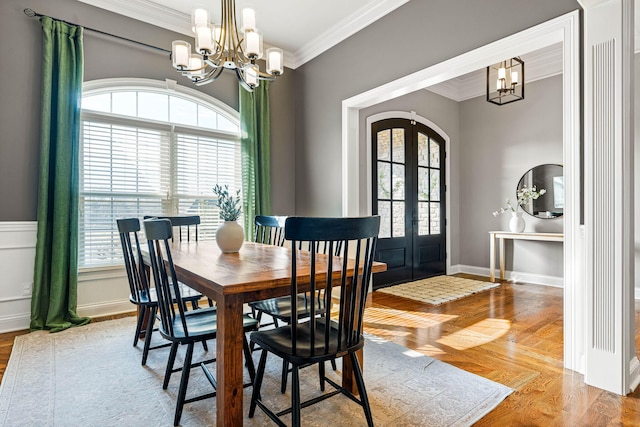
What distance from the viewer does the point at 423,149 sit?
5301 mm

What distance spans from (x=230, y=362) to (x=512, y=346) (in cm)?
219

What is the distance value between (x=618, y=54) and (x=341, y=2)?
2431mm

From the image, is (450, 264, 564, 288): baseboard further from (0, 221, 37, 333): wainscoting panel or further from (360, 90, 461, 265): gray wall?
(0, 221, 37, 333): wainscoting panel

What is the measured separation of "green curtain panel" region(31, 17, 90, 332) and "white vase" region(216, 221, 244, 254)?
1749 mm

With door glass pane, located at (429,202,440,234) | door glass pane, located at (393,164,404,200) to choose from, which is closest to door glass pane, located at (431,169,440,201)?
door glass pane, located at (429,202,440,234)

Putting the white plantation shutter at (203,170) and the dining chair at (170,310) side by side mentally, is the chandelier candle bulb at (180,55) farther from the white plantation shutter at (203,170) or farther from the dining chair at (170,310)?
the white plantation shutter at (203,170)

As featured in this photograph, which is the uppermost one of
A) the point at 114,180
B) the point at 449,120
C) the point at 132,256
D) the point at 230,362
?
the point at 449,120

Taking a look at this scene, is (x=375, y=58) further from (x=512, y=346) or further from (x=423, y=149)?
(x=512, y=346)

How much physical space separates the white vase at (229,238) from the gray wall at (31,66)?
203 centimetres

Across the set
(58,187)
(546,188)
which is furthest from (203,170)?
(546,188)

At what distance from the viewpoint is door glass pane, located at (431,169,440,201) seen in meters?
5.45

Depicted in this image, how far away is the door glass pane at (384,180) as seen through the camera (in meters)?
4.73

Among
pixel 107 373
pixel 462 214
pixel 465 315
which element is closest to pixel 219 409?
pixel 107 373

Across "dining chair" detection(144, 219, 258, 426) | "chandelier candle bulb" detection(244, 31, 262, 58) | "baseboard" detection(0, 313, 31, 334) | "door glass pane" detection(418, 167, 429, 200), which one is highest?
"chandelier candle bulb" detection(244, 31, 262, 58)
